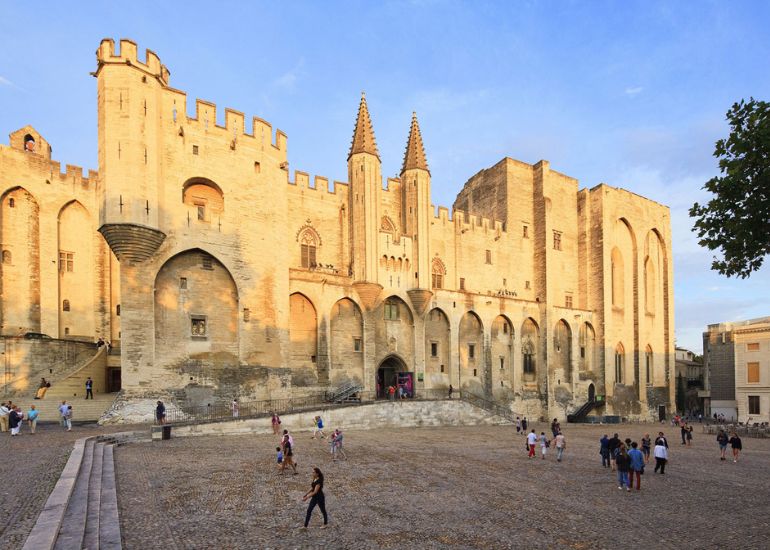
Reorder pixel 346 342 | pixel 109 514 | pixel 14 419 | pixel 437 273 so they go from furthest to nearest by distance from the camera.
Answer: pixel 437 273 < pixel 346 342 < pixel 14 419 < pixel 109 514

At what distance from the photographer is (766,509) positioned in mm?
12250

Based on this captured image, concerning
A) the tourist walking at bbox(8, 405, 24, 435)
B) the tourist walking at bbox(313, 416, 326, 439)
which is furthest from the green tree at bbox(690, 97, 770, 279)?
the tourist walking at bbox(8, 405, 24, 435)

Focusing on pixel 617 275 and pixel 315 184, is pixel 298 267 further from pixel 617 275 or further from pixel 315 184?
pixel 617 275

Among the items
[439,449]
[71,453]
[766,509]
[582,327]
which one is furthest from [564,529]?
[582,327]

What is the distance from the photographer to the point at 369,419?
28828mm

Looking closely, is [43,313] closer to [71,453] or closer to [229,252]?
[229,252]

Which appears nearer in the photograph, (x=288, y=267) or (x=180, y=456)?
Result: (x=180, y=456)

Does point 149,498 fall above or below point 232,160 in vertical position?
below

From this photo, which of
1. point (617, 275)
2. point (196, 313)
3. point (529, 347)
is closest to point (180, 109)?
point (196, 313)

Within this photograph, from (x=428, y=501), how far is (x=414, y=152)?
2934 centimetres

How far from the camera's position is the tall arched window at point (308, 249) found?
1345 inches

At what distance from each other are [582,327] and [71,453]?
41537 mm

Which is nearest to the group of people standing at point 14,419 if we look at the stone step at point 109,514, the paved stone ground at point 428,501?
the paved stone ground at point 428,501

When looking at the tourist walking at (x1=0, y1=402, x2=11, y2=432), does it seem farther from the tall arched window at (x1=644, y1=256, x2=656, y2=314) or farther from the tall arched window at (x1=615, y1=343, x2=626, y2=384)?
the tall arched window at (x1=644, y1=256, x2=656, y2=314)
